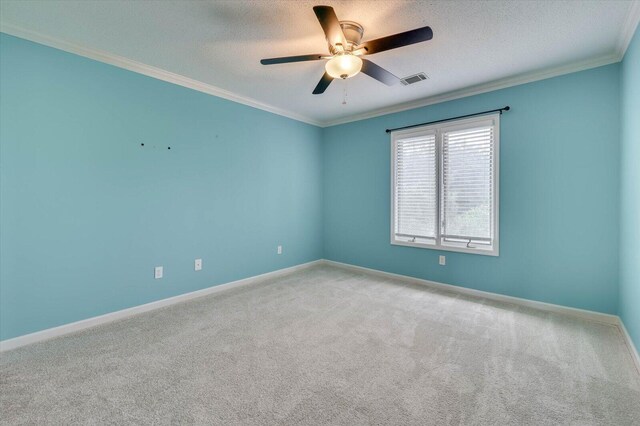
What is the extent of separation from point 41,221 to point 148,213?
833mm

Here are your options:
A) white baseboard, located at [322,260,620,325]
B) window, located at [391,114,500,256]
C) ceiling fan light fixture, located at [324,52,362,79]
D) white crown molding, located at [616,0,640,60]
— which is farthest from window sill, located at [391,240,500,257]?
ceiling fan light fixture, located at [324,52,362,79]

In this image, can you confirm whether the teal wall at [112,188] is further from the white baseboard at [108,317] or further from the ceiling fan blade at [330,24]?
the ceiling fan blade at [330,24]

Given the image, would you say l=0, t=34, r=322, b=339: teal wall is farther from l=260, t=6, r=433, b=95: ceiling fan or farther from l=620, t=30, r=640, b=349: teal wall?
l=620, t=30, r=640, b=349: teal wall

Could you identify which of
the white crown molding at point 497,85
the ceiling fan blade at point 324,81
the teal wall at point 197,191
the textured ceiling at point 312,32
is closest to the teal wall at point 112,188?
the teal wall at point 197,191

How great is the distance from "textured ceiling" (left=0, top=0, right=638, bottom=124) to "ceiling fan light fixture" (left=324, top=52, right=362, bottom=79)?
0.32 m

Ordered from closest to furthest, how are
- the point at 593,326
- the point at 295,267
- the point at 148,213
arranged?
the point at 593,326 < the point at 148,213 < the point at 295,267

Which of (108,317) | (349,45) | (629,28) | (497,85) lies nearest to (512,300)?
(497,85)

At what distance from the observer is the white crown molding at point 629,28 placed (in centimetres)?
201

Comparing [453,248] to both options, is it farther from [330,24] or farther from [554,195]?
[330,24]

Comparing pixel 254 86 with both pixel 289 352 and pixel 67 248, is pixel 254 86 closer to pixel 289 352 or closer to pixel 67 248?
pixel 67 248

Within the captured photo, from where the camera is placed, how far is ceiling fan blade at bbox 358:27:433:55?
1754mm

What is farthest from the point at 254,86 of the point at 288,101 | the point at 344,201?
the point at 344,201

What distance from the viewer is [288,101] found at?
4.04 meters

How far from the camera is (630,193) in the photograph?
232 cm
